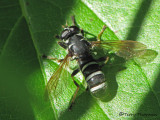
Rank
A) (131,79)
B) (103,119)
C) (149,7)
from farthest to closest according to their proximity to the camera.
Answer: (149,7) < (131,79) < (103,119)

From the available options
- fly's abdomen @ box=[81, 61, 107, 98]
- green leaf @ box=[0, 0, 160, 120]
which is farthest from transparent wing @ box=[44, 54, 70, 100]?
fly's abdomen @ box=[81, 61, 107, 98]

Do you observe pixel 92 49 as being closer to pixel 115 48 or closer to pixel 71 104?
pixel 115 48

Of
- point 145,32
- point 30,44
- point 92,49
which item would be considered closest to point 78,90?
point 92,49

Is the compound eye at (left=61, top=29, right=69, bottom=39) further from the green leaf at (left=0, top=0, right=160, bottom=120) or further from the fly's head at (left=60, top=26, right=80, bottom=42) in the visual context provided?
the green leaf at (left=0, top=0, right=160, bottom=120)

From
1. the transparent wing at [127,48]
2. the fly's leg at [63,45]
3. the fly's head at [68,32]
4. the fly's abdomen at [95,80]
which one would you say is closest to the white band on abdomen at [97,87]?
the fly's abdomen at [95,80]

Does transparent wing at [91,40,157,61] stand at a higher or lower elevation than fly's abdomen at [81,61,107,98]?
higher

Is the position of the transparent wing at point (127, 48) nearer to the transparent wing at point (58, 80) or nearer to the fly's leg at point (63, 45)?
the fly's leg at point (63, 45)
